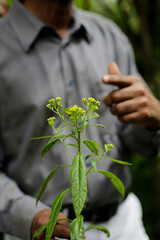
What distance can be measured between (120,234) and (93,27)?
84cm

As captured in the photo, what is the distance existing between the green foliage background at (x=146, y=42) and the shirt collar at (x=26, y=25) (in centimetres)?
148

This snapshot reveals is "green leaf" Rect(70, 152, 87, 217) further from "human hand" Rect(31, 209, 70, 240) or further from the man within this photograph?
the man

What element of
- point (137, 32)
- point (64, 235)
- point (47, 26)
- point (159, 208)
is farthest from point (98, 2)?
point (64, 235)

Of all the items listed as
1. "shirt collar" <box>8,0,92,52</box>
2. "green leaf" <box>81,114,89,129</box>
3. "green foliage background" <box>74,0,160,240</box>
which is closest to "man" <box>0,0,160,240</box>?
"shirt collar" <box>8,0,92,52</box>

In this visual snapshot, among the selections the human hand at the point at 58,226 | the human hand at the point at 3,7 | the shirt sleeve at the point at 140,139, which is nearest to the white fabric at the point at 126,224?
the shirt sleeve at the point at 140,139

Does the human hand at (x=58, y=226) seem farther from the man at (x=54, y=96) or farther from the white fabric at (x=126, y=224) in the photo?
the white fabric at (x=126, y=224)

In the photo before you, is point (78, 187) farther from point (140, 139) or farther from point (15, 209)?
point (140, 139)

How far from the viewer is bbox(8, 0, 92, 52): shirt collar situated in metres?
1.18

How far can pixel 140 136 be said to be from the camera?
125 cm

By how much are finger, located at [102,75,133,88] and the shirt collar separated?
35 cm

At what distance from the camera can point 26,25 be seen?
1.21m

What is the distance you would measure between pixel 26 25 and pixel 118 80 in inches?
17.5

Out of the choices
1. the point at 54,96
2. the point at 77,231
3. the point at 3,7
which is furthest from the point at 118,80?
the point at 3,7

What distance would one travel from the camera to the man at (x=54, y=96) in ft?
3.42
